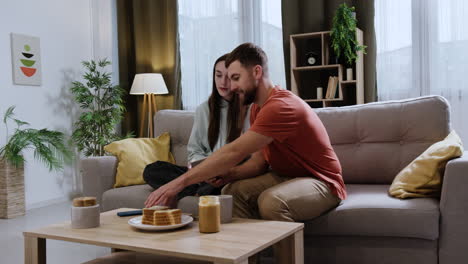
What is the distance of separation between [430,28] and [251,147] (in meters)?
2.95

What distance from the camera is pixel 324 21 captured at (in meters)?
4.55

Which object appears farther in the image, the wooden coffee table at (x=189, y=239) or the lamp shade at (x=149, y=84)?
the lamp shade at (x=149, y=84)

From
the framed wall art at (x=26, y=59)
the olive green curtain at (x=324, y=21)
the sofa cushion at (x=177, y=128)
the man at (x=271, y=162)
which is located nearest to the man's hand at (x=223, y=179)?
the man at (x=271, y=162)

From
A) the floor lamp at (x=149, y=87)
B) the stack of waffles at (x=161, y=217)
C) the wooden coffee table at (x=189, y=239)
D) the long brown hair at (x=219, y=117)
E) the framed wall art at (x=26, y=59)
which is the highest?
the framed wall art at (x=26, y=59)

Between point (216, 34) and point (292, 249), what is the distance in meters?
3.88

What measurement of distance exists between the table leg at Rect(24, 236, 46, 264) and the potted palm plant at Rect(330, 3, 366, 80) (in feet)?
10.0

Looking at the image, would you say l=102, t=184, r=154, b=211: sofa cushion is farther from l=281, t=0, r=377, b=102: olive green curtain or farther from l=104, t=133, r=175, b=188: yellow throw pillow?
l=281, t=0, r=377, b=102: olive green curtain

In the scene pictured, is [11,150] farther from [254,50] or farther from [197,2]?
[254,50]

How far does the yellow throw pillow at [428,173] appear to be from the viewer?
2.10 meters

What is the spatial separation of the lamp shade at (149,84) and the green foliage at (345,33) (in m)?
1.85

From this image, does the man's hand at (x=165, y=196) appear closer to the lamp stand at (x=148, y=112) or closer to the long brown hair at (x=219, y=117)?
the long brown hair at (x=219, y=117)

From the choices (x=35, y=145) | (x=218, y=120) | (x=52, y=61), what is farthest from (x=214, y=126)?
(x=52, y=61)

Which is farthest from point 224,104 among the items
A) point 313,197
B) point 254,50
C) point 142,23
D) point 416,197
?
point 142,23

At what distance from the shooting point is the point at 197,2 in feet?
17.4
